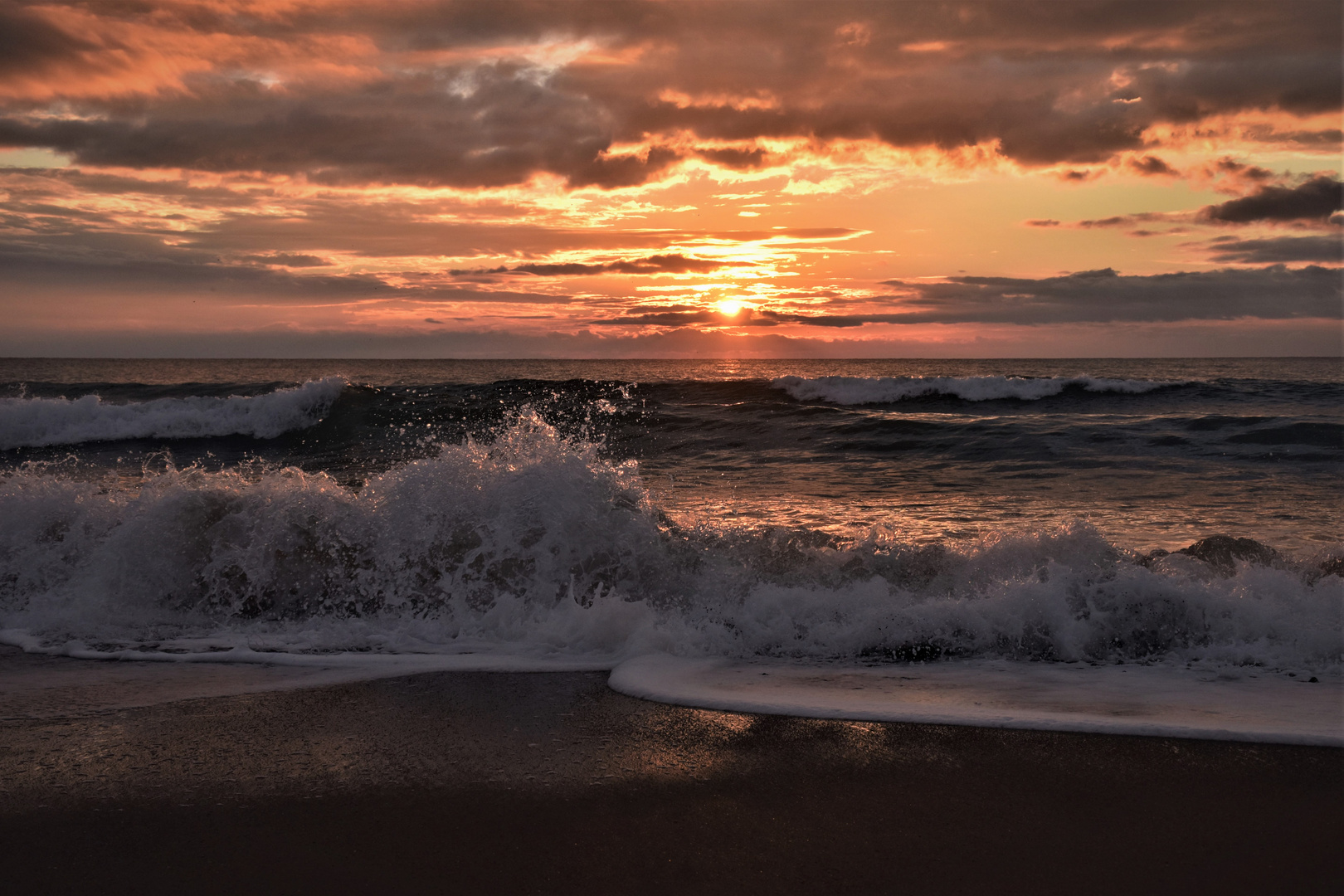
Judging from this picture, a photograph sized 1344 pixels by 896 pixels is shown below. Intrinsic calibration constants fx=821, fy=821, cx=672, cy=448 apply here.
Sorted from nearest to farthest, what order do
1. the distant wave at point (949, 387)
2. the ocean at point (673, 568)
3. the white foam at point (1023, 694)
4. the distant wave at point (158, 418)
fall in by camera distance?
the white foam at point (1023, 694) → the ocean at point (673, 568) → the distant wave at point (158, 418) → the distant wave at point (949, 387)

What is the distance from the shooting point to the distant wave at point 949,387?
2167cm

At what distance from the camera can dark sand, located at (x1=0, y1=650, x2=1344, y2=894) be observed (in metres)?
2.38

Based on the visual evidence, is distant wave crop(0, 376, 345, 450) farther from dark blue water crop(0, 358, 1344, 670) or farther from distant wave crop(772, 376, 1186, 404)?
distant wave crop(772, 376, 1186, 404)

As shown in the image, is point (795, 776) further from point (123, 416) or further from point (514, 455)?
point (123, 416)

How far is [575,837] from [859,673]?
2.08 m

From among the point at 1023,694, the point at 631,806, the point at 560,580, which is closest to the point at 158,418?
the point at 560,580

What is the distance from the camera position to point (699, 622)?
489cm

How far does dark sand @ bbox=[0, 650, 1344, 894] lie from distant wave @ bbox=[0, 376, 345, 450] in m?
14.8

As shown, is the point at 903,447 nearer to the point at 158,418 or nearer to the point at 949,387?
the point at 949,387

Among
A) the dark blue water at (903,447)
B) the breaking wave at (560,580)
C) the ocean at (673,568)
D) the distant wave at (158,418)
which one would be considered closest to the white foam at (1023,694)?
the ocean at (673,568)

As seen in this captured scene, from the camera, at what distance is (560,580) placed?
18.3 ft

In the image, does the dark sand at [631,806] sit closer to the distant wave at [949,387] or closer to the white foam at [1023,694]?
the white foam at [1023,694]

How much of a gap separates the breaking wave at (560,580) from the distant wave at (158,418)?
10.7 m

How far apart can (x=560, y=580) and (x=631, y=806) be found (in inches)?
113
